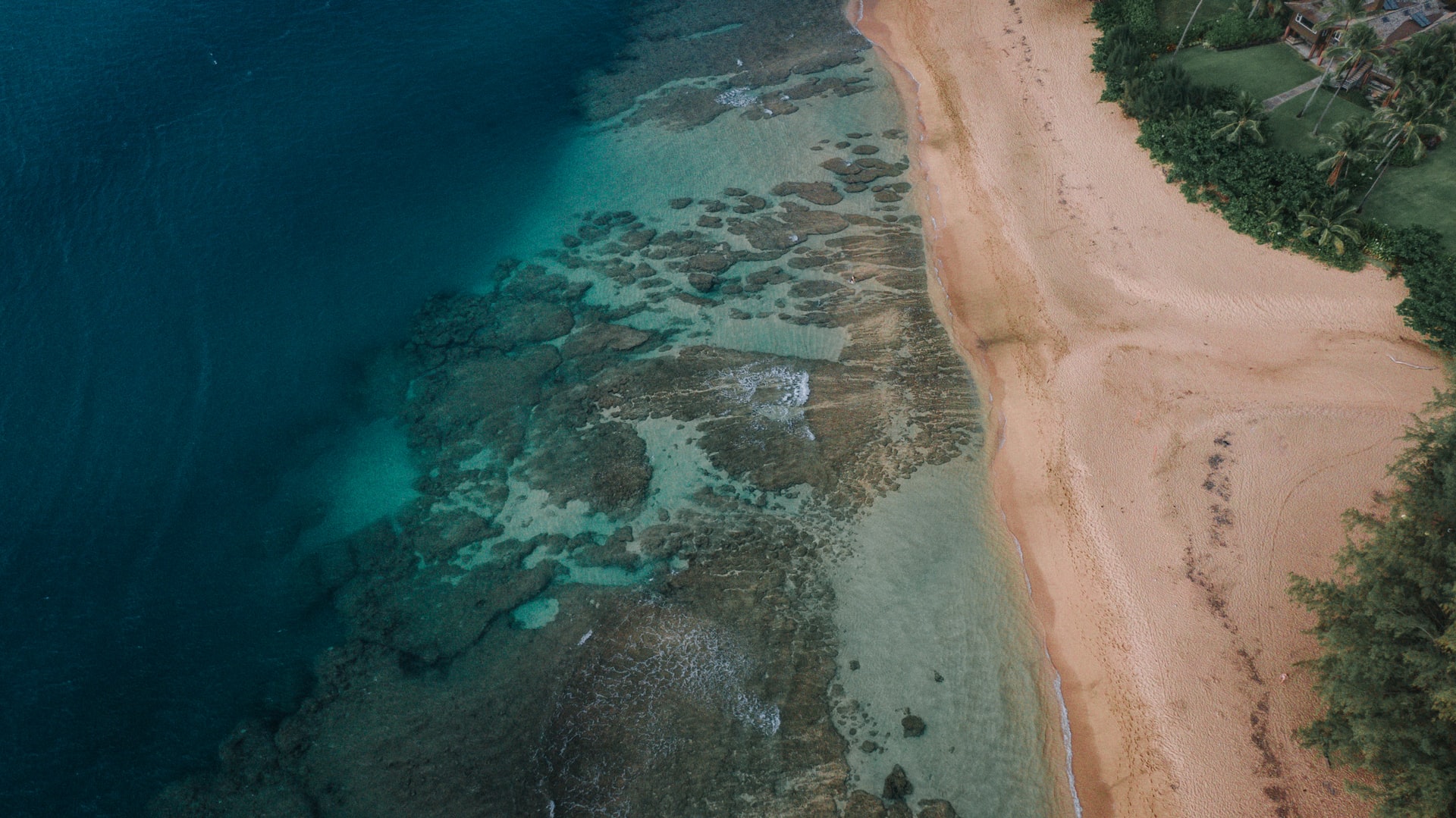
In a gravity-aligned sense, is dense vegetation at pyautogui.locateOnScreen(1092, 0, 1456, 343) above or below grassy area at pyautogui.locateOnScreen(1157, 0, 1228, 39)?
below

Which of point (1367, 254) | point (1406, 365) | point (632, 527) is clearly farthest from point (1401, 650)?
point (632, 527)

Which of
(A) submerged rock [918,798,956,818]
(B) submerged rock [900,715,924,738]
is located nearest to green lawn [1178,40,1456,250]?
(B) submerged rock [900,715,924,738]

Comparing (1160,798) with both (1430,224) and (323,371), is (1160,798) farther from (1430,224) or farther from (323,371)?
(323,371)

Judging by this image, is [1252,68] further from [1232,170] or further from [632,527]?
[632,527]

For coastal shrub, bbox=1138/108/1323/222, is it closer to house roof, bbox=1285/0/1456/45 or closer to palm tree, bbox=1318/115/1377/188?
palm tree, bbox=1318/115/1377/188

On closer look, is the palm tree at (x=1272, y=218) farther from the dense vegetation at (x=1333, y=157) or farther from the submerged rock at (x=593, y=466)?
the submerged rock at (x=593, y=466)

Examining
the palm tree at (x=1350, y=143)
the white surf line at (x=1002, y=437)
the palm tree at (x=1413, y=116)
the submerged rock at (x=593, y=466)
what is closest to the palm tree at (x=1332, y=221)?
the palm tree at (x=1350, y=143)

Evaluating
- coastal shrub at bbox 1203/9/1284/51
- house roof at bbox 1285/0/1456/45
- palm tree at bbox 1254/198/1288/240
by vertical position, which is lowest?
palm tree at bbox 1254/198/1288/240
